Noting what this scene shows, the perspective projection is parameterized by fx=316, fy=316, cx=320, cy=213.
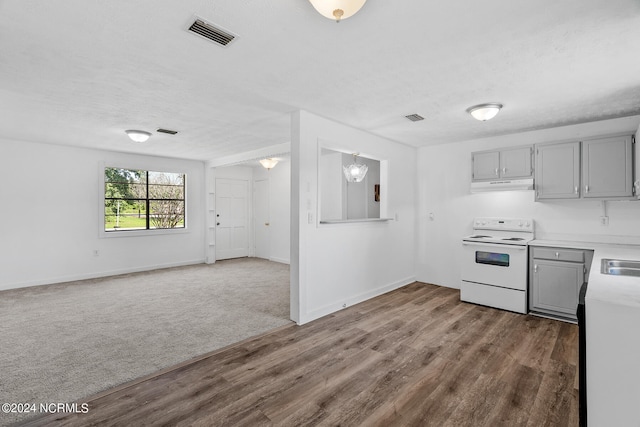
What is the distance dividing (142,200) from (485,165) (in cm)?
672

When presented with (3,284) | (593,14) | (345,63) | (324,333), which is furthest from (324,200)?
(3,284)

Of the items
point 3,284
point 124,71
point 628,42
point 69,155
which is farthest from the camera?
point 69,155

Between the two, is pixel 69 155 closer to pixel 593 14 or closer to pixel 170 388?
pixel 170 388

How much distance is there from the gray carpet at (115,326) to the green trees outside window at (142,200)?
125 centimetres

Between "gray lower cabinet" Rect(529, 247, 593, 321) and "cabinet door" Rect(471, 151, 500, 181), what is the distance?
3.99 feet

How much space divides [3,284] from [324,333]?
5.64 metres

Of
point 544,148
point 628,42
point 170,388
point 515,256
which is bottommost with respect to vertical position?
point 170,388

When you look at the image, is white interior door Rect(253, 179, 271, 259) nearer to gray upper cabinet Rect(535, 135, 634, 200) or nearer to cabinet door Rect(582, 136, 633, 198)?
gray upper cabinet Rect(535, 135, 634, 200)

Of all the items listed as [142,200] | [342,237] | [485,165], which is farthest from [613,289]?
[142,200]

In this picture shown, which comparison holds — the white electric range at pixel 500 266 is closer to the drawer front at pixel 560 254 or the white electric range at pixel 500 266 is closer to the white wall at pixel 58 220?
the drawer front at pixel 560 254

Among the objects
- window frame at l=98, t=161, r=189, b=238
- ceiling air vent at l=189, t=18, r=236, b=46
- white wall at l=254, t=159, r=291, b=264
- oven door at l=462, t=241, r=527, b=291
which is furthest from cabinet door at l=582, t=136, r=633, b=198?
window frame at l=98, t=161, r=189, b=238

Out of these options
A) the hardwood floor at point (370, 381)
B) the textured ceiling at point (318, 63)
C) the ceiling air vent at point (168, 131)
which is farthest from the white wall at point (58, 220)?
the hardwood floor at point (370, 381)

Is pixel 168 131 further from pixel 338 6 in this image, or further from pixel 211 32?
pixel 338 6

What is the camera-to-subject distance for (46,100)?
3.36m
